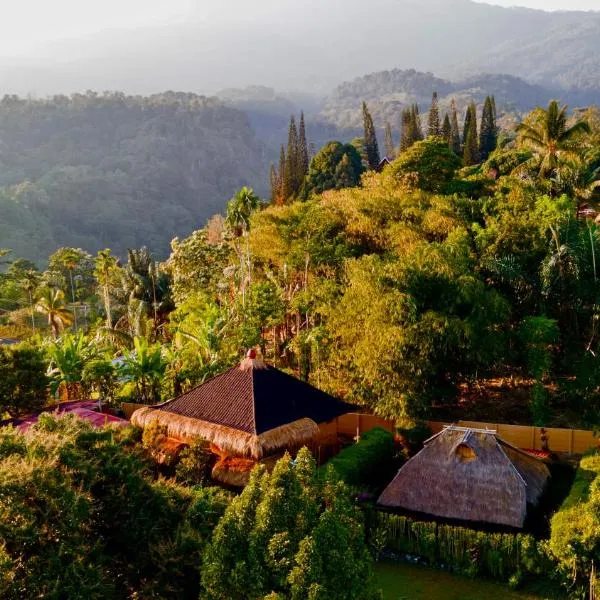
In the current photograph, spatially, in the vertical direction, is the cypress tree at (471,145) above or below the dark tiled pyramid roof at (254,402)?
above

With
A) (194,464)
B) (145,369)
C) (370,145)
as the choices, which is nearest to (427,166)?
(145,369)

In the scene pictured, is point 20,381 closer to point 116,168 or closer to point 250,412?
point 250,412

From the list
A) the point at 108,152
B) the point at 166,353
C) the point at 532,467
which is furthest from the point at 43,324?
the point at 108,152

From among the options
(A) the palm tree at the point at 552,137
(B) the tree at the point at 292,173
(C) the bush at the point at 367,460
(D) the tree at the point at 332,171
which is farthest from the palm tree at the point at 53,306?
(B) the tree at the point at 292,173

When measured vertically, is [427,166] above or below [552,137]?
below

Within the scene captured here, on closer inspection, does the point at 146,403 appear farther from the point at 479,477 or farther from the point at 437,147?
the point at 437,147

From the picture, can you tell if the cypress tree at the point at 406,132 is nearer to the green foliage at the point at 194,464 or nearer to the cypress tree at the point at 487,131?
the cypress tree at the point at 487,131

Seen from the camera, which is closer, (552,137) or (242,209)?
(242,209)

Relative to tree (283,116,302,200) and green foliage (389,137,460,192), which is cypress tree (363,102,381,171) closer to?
tree (283,116,302,200)
